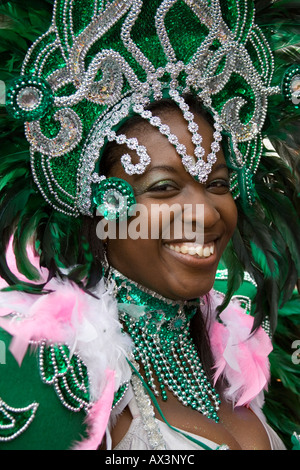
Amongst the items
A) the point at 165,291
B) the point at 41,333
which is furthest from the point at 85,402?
the point at 165,291

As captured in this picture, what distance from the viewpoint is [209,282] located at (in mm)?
2273

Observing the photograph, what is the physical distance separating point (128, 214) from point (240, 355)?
0.96m

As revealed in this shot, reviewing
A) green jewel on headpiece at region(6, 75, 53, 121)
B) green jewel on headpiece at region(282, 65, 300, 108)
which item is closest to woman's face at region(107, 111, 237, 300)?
green jewel on headpiece at region(6, 75, 53, 121)

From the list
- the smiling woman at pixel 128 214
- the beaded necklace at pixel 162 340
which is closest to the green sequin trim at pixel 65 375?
the smiling woman at pixel 128 214

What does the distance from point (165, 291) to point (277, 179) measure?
2.99 feet

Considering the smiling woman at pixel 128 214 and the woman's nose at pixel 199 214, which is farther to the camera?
the woman's nose at pixel 199 214

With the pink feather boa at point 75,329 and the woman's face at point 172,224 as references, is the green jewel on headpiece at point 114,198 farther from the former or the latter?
the pink feather boa at point 75,329

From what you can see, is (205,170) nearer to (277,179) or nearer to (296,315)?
(277,179)

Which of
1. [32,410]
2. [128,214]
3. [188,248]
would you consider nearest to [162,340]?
[188,248]

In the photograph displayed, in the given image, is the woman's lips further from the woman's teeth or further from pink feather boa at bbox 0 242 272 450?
pink feather boa at bbox 0 242 272 450

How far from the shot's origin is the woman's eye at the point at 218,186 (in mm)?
2287

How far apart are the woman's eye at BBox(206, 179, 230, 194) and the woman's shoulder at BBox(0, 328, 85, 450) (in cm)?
84

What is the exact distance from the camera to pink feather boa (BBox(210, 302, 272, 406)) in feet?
8.57

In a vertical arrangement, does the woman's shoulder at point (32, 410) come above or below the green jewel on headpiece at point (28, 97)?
below
